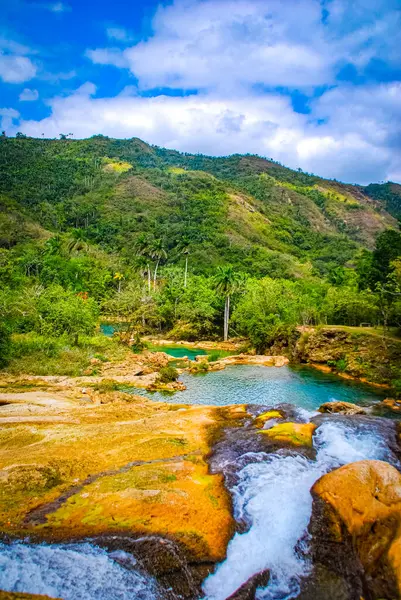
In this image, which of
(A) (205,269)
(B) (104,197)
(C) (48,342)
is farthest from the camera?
(B) (104,197)

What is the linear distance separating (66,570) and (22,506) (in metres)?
3.21

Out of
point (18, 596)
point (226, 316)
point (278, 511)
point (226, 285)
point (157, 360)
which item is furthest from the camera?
point (226, 316)

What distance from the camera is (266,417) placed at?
20766 mm

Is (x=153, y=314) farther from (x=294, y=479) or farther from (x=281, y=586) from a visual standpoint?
(x=281, y=586)

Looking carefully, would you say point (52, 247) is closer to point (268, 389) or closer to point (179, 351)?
point (179, 351)

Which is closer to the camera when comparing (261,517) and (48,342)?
(261,517)

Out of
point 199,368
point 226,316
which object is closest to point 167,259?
point 226,316

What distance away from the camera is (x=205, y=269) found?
3981 inches

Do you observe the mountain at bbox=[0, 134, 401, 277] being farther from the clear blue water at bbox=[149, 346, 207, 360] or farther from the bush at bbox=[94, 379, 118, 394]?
the bush at bbox=[94, 379, 118, 394]

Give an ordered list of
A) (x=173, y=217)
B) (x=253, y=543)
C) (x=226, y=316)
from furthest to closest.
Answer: (x=173, y=217) → (x=226, y=316) → (x=253, y=543)

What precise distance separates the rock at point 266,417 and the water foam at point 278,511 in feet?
10.6

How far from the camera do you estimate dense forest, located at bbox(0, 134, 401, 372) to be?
43.7 meters

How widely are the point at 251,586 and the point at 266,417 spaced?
12.2 m

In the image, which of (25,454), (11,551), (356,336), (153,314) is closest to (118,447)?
(25,454)
